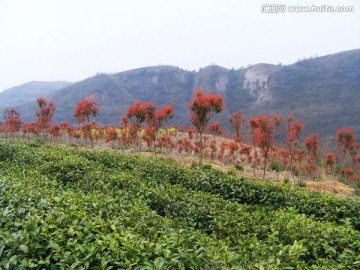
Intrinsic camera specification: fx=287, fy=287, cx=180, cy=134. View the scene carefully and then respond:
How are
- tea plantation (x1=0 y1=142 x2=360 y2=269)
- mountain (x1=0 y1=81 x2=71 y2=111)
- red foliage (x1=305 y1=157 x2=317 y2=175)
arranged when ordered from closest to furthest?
tea plantation (x1=0 y1=142 x2=360 y2=269) < red foliage (x1=305 y1=157 x2=317 y2=175) < mountain (x1=0 y1=81 x2=71 y2=111)

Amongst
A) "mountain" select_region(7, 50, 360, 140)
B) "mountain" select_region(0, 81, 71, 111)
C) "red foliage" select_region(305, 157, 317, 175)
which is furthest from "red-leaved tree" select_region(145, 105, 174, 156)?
"mountain" select_region(0, 81, 71, 111)

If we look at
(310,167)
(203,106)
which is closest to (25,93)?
(310,167)

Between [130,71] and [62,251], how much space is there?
11828cm

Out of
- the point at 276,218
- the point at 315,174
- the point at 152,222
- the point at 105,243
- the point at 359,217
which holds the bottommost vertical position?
the point at 315,174

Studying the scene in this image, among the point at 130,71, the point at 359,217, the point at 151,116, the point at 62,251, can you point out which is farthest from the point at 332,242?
the point at 130,71

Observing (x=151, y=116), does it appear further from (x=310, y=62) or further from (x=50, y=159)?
(x=310, y=62)

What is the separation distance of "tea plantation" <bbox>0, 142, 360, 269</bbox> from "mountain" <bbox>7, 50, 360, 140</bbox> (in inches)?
1951

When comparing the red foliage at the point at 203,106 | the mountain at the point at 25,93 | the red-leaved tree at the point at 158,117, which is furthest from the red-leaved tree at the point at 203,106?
the mountain at the point at 25,93

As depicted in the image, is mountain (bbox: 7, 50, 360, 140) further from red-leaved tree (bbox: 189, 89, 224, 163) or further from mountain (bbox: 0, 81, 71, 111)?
mountain (bbox: 0, 81, 71, 111)

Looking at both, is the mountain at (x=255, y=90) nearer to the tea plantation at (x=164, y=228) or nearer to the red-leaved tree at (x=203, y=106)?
the red-leaved tree at (x=203, y=106)

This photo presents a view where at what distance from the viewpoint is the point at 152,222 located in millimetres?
4105

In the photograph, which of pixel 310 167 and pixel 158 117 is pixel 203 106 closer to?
pixel 158 117

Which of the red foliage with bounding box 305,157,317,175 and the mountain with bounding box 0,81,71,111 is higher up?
the mountain with bounding box 0,81,71,111

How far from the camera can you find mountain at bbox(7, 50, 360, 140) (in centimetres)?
6231
